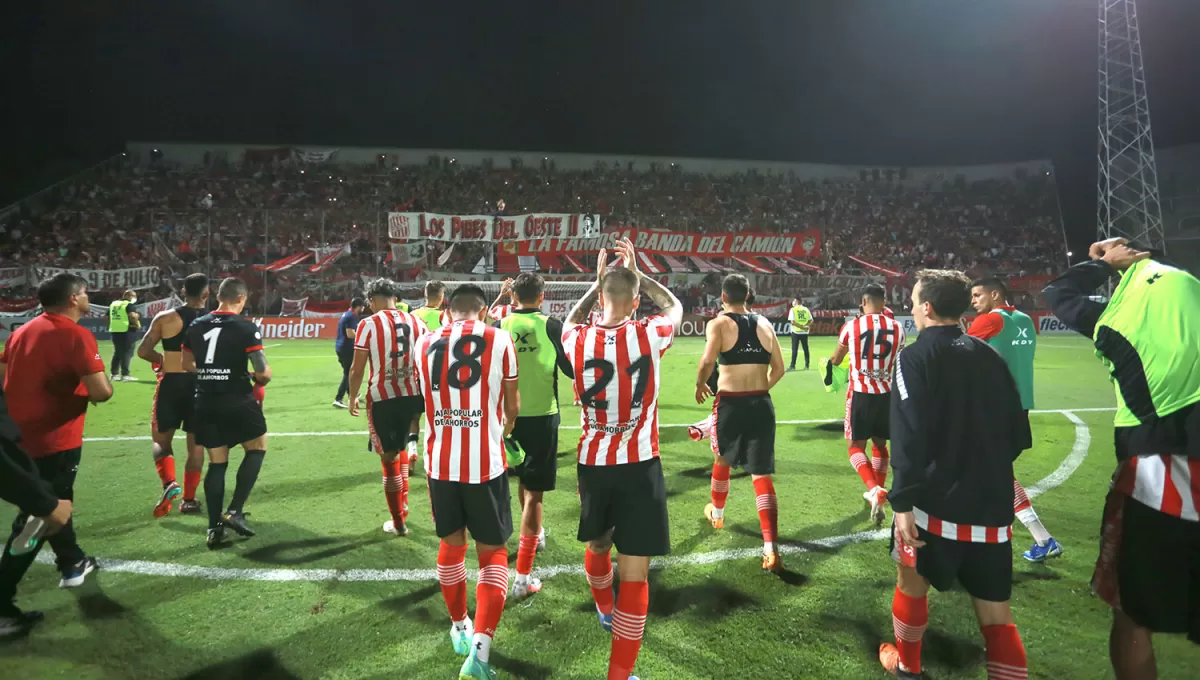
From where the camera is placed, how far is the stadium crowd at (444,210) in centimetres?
3052

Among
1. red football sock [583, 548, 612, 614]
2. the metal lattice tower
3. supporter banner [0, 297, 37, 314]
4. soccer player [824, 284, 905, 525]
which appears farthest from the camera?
the metal lattice tower

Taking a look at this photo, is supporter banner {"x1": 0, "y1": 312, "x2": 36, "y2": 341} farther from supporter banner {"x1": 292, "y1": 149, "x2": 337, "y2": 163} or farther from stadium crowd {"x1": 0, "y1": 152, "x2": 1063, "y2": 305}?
supporter banner {"x1": 292, "y1": 149, "x2": 337, "y2": 163}

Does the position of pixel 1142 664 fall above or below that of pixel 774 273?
below

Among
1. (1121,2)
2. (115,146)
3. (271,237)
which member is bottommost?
(271,237)

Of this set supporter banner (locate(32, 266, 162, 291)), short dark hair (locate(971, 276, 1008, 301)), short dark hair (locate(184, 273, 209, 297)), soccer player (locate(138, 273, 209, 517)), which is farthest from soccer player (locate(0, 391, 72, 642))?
supporter banner (locate(32, 266, 162, 291))

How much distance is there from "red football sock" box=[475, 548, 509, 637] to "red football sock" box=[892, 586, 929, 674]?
7.33 feet

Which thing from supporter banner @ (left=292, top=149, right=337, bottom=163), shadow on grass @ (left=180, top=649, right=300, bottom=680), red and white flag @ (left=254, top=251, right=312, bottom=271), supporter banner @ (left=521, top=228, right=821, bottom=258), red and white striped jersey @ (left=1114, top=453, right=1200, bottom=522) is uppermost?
supporter banner @ (left=292, top=149, right=337, bottom=163)

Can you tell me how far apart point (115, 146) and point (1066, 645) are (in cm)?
4817

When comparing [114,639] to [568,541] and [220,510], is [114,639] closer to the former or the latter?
[220,510]

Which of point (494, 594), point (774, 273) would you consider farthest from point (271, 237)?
point (494, 594)

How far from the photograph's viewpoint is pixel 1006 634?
2758 millimetres

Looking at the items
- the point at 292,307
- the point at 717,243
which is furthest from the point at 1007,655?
the point at 717,243

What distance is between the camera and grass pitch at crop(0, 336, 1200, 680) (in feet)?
11.4

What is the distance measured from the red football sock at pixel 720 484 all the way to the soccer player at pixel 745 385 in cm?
22
